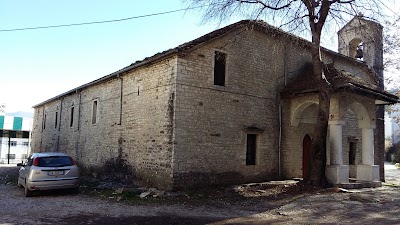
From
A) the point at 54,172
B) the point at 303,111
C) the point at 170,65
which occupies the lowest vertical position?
the point at 54,172

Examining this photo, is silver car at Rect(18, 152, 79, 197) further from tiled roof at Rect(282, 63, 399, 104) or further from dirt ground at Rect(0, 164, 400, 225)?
tiled roof at Rect(282, 63, 399, 104)

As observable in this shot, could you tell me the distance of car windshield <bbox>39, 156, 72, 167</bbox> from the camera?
1077 centimetres

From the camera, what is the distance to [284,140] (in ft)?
48.7

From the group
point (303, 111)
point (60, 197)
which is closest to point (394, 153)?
point (303, 111)

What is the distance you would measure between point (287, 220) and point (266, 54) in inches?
343

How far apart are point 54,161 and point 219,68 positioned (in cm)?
681

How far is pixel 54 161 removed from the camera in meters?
10.9

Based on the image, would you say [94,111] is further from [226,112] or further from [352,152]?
[352,152]

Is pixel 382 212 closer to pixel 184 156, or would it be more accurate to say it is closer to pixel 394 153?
pixel 184 156

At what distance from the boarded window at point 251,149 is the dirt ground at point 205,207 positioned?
1.49m

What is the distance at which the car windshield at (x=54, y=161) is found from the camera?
10.8 meters

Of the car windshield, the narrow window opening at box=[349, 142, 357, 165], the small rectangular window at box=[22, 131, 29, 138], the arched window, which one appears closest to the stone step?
the narrow window opening at box=[349, 142, 357, 165]

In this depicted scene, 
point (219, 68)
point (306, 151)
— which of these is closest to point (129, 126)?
point (219, 68)

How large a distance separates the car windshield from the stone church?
115 inches
